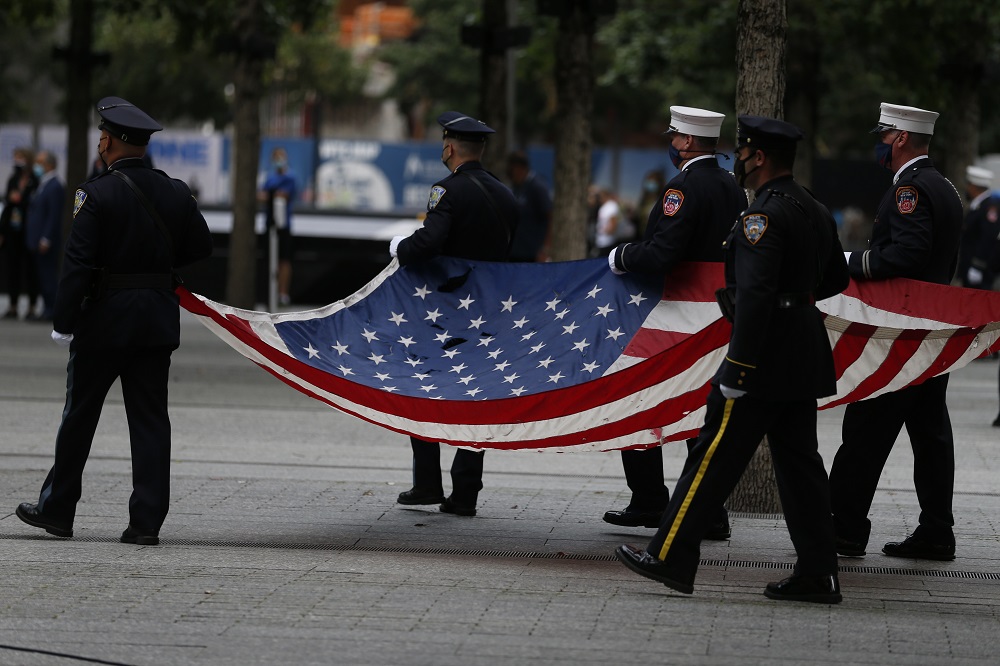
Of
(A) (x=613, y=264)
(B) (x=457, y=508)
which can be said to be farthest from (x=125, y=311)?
(A) (x=613, y=264)

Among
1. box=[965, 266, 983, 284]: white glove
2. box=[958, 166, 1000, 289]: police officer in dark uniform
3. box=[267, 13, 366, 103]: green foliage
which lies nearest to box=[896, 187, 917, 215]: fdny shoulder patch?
box=[958, 166, 1000, 289]: police officer in dark uniform

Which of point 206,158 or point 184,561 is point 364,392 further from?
point 206,158

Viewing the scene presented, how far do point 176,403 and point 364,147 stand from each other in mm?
29693

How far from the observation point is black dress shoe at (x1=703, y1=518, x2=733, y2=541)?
7868 mm

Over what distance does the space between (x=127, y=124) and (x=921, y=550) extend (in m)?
4.22

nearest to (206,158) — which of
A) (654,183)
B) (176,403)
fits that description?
(654,183)

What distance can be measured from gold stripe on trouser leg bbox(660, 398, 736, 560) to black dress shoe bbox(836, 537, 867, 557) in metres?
1.48

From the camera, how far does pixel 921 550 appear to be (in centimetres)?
760

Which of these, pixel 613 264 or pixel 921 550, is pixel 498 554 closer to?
pixel 613 264

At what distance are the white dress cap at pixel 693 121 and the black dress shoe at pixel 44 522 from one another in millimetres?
3426

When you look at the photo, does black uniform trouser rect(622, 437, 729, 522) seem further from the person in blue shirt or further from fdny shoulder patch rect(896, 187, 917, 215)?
the person in blue shirt

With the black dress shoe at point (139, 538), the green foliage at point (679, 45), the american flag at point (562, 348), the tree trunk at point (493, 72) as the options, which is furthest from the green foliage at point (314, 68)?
the black dress shoe at point (139, 538)

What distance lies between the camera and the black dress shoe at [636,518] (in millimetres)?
8062

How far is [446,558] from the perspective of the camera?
7316mm
